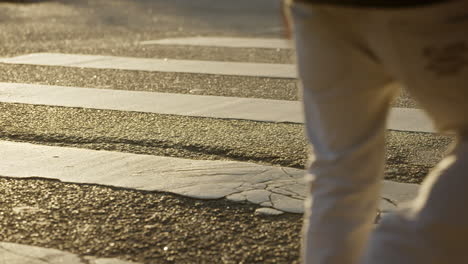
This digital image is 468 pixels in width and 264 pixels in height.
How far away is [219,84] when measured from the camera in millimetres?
5617

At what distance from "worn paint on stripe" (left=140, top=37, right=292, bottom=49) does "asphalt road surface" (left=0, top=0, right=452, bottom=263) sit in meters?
0.17

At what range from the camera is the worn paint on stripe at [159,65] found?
603 cm

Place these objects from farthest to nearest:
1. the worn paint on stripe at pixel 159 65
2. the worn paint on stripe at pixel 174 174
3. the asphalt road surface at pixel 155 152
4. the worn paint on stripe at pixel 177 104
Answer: the worn paint on stripe at pixel 159 65, the worn paint on stripe at pixel 177 104, the worn paint on stripe at pixel 174 174, the asphalt road surface at pixel 155 152

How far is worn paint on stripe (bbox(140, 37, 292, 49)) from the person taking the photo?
290 inches

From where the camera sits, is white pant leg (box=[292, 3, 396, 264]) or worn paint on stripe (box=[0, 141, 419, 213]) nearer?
white pant leg (box=[292, 3, 396, 264])

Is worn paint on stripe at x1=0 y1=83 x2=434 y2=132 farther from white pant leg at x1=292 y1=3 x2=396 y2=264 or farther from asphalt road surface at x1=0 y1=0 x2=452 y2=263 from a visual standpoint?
white pant leg at x1=292 y1=3 x2=396 y2=264

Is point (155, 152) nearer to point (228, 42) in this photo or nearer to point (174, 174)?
point (174, 174)

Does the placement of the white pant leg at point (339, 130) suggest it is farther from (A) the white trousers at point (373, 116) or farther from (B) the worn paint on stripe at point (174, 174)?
(B) the worn paint on stripe at point (174, 174)

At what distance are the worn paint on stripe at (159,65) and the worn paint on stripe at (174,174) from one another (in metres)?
2.15

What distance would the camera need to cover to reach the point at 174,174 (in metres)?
3.60

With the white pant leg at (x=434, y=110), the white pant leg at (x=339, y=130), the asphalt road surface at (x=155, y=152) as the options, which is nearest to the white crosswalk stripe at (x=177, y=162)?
the asphalt road surface at (x=155, y=152)

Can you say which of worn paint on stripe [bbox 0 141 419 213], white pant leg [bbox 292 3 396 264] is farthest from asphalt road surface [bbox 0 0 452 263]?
white pant leg [bbox 292 3 396 264]

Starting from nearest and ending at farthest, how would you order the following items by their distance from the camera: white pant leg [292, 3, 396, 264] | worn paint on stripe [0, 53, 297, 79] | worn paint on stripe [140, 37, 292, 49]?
white pant leg [292, 3, 396, 264]
worn paint on stripe [0, 53, 297, 79]
worn paint on stripe [140, 37, 292, 49]

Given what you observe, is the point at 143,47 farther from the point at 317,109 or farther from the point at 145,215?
the point at 317,109
